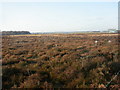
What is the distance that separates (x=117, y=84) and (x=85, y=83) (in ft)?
4.31

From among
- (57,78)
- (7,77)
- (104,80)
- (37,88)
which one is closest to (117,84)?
(104,80)

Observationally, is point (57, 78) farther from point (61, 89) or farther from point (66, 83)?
point (61, 89)

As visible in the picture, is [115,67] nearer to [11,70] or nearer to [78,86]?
[78,86]

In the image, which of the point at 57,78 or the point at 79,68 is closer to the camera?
the point at 57,78

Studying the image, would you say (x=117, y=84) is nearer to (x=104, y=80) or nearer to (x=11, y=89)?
(x=104, y=80)

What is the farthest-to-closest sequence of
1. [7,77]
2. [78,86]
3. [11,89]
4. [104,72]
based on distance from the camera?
[104,72] < [7,77] < [78,86] < [11,89]

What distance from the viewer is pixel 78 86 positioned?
4402 mm

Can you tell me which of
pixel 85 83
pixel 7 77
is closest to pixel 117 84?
pixel 85 83

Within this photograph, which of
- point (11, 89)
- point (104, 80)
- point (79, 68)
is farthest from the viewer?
point (79, 68)

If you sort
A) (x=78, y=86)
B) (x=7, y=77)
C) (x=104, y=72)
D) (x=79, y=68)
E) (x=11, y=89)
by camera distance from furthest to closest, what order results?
1. (x=79, y=68)
2. (x=104, y=72)
3. (x=7, y=77)
4. (x=78, y=86)
5. (x=11, y=89)

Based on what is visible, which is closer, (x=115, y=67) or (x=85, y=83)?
(x=85, y=83)

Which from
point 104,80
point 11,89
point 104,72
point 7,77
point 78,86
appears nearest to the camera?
point 11,89

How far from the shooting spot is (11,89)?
13.4 ft

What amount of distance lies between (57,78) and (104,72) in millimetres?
2520
